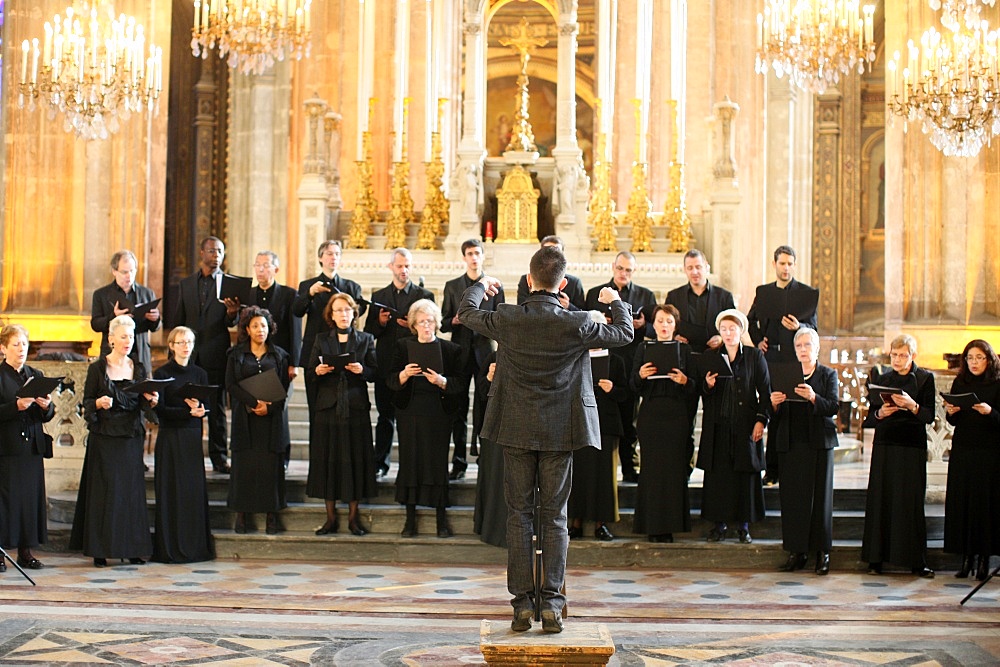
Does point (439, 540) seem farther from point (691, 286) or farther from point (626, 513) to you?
point (691, 286)

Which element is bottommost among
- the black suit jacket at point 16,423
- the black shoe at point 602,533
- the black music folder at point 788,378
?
the black shoe at point 602,533

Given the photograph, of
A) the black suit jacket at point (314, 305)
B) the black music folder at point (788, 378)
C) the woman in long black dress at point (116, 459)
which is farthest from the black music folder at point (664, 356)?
the woman in long black dress at point (116, 459)

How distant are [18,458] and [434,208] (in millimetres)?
5871

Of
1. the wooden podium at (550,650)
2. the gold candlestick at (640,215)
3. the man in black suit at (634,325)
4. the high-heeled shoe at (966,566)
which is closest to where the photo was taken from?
the wooden podium at (550,650)

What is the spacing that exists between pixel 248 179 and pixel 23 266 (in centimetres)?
269

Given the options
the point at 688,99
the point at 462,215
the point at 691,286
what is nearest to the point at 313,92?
the point at 462,215

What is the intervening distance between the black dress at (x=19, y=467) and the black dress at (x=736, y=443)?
12.8ft

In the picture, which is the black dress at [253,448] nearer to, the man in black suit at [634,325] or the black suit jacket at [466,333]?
the black suit jacket at [466,333]

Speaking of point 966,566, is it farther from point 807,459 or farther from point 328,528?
point 328,528

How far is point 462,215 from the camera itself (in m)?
12.3

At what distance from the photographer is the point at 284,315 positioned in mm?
9023

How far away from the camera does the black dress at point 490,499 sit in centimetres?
789

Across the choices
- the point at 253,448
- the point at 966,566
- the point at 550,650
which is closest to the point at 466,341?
the point at 253,448

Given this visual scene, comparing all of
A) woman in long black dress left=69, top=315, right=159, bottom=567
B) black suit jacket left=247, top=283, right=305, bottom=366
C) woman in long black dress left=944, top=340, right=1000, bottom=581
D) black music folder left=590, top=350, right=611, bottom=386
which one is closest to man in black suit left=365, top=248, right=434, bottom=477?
black suit jacket left=247, top=283, right=305, bottom=366
